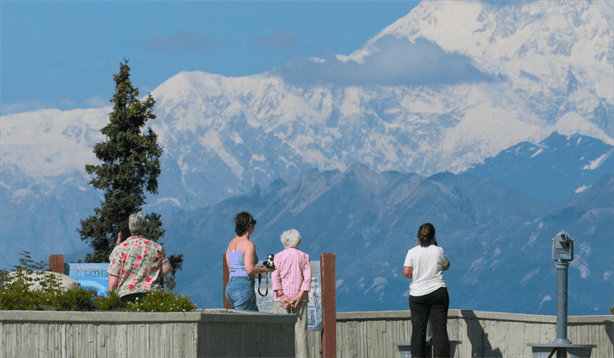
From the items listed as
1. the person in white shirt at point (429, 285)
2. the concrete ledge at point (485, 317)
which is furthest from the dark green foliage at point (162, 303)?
the concrete ledge at point (485, 317)

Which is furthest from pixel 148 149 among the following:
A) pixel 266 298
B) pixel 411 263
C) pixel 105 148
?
pixel 411 263

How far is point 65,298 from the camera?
9859 mm

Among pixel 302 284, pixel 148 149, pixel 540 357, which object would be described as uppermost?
pixel 148 149

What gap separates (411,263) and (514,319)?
2965 millimetres

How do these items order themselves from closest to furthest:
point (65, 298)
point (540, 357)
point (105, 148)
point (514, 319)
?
point (65, 298) → point (540, 357) → point (514, 319) → point (105, 148)

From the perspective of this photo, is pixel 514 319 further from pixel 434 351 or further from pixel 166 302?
pixel 166 302

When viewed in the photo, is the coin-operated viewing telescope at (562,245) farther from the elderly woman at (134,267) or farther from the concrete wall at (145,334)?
the elderly woman at (134,267)

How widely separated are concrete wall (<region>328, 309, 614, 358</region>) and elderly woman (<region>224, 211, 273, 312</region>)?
2.70 m

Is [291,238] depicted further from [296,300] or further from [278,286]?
[296,300]

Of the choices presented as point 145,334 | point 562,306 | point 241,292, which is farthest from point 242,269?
point 562,306

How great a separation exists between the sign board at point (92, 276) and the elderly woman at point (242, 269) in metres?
3.78

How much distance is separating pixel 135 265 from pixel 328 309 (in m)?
3.77

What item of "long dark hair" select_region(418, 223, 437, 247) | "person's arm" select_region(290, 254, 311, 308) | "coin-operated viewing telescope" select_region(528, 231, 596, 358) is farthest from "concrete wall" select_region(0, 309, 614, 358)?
"coin-operated viewing telescope" select_region(528, 231, 596, 358)

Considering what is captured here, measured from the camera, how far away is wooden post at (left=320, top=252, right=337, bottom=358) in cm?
1323
